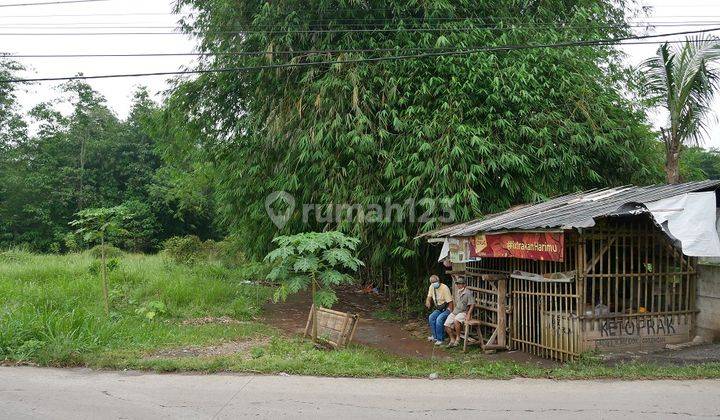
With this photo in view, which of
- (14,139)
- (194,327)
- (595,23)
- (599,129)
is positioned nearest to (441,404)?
(194,327)

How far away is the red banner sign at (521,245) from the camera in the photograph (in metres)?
9.36

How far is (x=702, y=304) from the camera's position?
10586 mm

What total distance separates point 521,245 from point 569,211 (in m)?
1.05

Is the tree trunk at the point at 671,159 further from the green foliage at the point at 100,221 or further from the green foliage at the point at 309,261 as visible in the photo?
the green foliage at the point at 100,221

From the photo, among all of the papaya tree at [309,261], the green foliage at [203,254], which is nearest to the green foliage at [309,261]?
the papaya tree at [309,261]

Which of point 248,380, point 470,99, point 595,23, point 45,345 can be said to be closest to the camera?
point 248,380

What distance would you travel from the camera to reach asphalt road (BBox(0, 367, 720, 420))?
6.15 metres

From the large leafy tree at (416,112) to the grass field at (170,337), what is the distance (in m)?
2.99

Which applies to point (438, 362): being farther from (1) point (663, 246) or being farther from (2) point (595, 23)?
(2) point (595, 23)

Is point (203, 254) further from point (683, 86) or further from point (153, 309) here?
point (683, 86)

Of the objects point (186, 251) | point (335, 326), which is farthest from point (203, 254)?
point (335, 326)

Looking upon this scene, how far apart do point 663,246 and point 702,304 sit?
133 cm

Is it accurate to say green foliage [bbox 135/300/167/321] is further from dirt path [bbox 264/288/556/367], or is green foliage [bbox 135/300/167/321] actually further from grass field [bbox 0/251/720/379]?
dirt path [bbox 264/288/556/367]

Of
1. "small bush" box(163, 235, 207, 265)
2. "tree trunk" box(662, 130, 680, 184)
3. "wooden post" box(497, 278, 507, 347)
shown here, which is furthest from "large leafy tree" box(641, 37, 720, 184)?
"small bush" box(163, 235, 207, 265)
